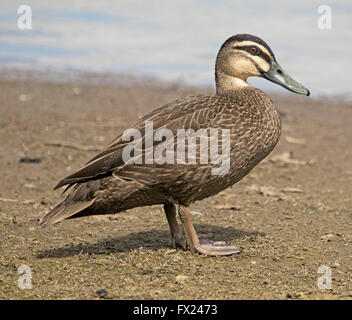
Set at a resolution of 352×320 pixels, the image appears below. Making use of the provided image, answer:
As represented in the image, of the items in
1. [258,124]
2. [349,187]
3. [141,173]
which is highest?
[258,124]

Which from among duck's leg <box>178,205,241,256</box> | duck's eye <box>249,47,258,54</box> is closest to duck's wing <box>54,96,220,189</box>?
duck's leg <box>178,205,241,256</box>

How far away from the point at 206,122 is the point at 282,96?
10.9 m

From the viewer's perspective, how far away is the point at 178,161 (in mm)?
5133

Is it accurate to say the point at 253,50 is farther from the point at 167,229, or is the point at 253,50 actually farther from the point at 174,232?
the point at 167,229

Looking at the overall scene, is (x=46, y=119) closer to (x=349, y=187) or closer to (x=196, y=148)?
(x=349, y=187)

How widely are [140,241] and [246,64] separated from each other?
2.03 meters

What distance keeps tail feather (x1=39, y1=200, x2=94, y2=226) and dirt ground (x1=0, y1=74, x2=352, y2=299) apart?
36 centimetres

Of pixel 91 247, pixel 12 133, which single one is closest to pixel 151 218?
pixel 91 247

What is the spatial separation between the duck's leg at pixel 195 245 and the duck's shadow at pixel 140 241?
36cm

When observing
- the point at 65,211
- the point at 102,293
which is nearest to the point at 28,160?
the point at 65,211

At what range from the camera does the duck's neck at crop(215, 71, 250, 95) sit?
603cm

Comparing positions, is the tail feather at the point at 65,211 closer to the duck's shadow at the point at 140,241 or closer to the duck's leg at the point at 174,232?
the duck's shadow at the point at 140,241

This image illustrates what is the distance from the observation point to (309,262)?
Result: 5.41m

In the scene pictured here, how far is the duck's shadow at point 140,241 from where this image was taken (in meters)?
5.59
